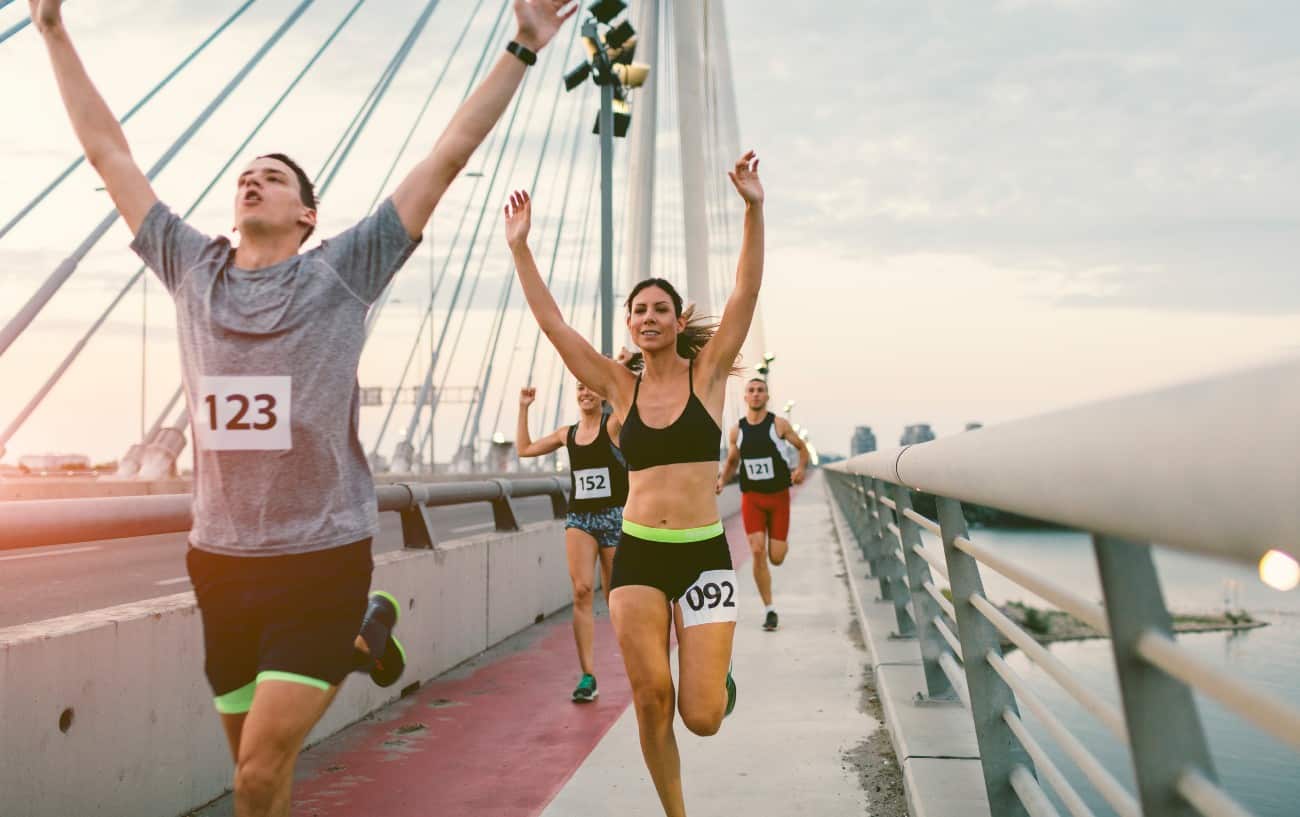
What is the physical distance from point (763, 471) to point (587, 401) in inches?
124

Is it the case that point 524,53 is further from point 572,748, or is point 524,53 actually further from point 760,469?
point 760,469

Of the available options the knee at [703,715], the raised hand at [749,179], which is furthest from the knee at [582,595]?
the raised hand at [749,179]

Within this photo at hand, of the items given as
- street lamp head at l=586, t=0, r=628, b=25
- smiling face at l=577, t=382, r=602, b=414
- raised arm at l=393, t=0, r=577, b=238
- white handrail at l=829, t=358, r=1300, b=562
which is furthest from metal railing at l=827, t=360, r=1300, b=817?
street lamp head at l=586, t=0, r=628, b=25

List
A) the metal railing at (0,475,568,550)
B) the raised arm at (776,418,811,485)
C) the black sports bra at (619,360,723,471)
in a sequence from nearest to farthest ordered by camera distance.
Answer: the metal railing at (0,475,568,550), the black sports bra at (619,360,723,471), the raised arm at (776,418,811,485)

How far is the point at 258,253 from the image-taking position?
303 centimetres

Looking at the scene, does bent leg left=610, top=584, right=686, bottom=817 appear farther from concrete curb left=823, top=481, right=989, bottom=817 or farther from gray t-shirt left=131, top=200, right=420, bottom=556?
gray t-shirt left=131, top=200, right=420, bottom=556

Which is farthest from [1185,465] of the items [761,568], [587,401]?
[761,568]

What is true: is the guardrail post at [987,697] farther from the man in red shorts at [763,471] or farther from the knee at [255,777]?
the man in red shorts at [763,471]

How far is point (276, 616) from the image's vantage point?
2.72m

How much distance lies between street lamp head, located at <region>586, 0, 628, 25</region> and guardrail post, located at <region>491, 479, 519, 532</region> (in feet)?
21.4

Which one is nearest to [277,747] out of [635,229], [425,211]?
[425,211]

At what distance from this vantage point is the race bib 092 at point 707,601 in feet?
14.2

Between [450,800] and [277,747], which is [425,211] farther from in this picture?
[450,800]

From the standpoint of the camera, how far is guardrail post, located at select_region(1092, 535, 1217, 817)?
145cm
